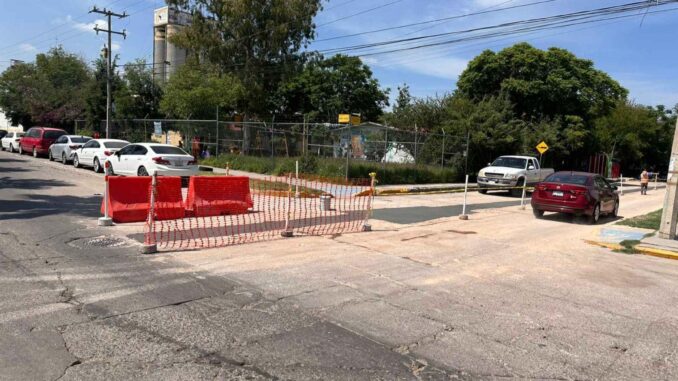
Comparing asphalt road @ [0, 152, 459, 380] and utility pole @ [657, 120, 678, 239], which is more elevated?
utility pole @ [657, 120, 678, 239]

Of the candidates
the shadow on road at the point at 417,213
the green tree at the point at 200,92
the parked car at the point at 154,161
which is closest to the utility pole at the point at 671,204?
the shadow on road at the point at 417,213

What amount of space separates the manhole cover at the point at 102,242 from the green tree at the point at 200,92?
2680 centimetres

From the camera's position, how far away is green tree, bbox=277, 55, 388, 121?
2375 inches

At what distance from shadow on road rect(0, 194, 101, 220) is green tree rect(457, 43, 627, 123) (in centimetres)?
3446

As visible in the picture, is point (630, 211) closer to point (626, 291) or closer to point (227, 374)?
point (626, 291)

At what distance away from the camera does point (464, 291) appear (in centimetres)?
696

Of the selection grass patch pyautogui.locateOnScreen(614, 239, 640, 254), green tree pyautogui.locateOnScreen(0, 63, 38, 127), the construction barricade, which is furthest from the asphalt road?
green tree pyautogui.locateOnScreen(0, 63, 38, 127)

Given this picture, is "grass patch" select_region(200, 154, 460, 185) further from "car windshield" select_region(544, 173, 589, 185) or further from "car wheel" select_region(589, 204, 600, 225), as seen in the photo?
"car wheel" select_region(589, 204, 600, 225)

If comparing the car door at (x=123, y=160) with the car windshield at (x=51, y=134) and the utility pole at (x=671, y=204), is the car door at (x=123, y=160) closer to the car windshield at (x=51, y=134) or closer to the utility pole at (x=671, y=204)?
the car windshield at (x=51, y=134)

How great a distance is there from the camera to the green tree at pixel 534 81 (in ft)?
137

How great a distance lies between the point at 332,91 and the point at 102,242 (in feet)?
178

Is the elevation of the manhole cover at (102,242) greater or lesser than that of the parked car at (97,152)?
lesser

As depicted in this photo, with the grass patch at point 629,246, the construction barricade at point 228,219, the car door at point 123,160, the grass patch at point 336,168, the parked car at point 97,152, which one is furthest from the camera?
the grass patch at point 336,168

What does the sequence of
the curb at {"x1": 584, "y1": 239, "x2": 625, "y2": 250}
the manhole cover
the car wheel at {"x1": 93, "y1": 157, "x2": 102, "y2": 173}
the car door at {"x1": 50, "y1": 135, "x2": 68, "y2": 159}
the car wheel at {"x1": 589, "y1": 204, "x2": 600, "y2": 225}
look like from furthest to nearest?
the car door at {"x1": 50, "y1": 135, "x2": 68, "y2": 159}, the car wheel at {"x1": 93, "y1": 157, "x2": 102, "y2": 173}, the car wheel at {"x1": 589, "y1": 204, "x2": 600, "y2": 225}, the curb at {"x1": 584, "y1": 239, "x2": 625, "y2": 250}, the manhole cover
